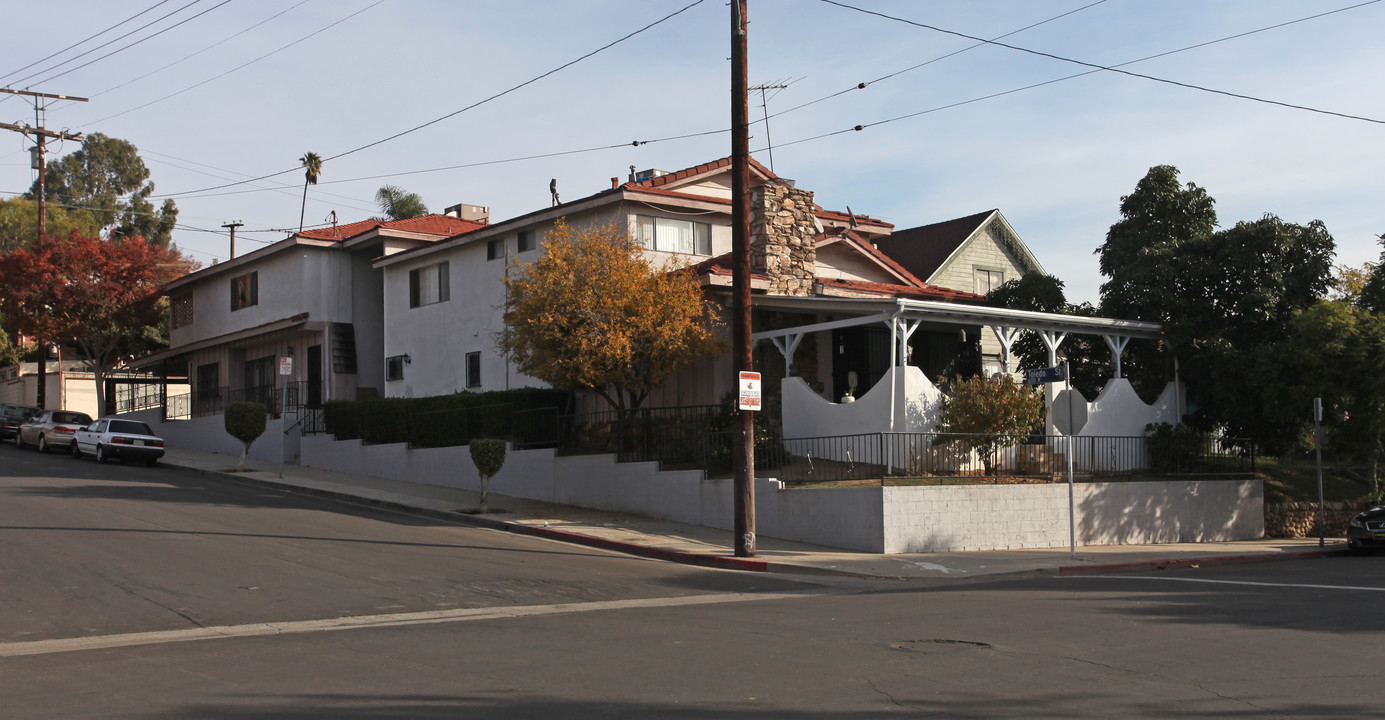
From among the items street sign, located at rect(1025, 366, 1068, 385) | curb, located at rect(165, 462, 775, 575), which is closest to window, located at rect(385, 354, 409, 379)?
curb, located at rect(165, 462, 775, 575)

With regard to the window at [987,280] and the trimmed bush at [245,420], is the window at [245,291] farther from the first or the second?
the window at [987,280]

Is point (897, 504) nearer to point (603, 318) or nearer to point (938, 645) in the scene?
point (603, 318)

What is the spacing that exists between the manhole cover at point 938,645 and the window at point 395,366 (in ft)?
84.3

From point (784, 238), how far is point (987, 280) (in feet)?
61.9

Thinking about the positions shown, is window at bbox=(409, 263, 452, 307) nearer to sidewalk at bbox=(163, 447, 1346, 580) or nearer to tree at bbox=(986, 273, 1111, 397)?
sidewalk at bbox=(163, 447, 1346, 580)

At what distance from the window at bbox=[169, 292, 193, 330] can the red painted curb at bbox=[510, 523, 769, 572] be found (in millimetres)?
28315

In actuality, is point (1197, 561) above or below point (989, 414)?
below

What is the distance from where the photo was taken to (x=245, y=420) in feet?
99.5

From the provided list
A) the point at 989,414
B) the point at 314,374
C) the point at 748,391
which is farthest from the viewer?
the point at 314,374

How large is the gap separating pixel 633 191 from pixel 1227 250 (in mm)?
13842

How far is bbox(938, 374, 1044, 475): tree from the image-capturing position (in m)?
21.4

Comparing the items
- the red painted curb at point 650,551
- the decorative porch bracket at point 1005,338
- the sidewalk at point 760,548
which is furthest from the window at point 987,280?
the red painted curb at point 650,551

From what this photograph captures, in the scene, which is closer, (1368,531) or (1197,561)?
(1197,561)

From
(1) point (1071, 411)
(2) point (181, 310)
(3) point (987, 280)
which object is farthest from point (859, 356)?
(2) point (181, 310)
